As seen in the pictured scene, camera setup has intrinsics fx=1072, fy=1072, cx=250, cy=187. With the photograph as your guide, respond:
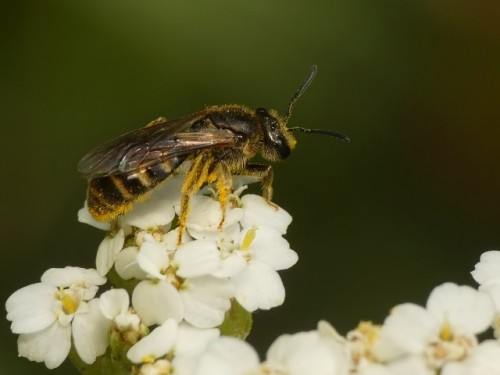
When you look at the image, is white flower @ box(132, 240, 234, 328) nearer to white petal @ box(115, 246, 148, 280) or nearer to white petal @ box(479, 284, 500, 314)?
white petal @ box(115, 246, 148, 280)

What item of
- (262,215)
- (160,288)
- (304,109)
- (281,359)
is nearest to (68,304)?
(160,288)

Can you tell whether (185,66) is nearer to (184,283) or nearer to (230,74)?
(230,74)

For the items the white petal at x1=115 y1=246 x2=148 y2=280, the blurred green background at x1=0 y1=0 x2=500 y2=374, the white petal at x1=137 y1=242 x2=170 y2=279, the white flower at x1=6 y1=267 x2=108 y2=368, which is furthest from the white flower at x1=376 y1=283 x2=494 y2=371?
the blurred green background at x1=0 y1=0 x2=500 y2=374

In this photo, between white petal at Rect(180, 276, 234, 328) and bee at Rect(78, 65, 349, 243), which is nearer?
white petal at Rect(180, 276, 234, 328)

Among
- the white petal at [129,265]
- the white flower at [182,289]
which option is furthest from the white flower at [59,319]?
the white flower at [182,289]

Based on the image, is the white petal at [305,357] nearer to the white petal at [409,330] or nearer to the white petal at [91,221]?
the white petal at [409,330]

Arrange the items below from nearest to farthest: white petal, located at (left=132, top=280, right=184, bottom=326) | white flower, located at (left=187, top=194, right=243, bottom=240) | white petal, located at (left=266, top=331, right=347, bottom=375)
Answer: white petal, located at (left=266, top=331, right=347, bottom=375), white petal, located at (left=132, top=280, right=184, bottom=326), white flower, located at (left=187, top=194, right=243, bottom=240)
